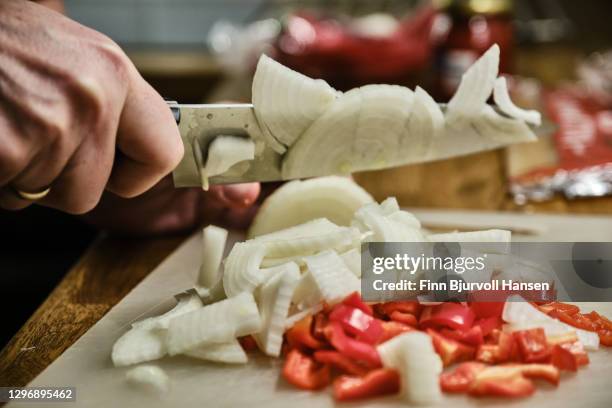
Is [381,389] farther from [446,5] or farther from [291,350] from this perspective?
[446,5]

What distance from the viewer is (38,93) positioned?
3.14ft

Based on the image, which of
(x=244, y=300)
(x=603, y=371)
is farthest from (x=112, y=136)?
(x=603, y=371)

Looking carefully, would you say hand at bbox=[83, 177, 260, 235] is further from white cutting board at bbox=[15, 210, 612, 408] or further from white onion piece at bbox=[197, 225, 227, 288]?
white cutting board at bbox=[15, 210, 612, 408]

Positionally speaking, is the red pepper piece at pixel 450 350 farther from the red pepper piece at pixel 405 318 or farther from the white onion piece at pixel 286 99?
the white onion piece at pixel 286 99

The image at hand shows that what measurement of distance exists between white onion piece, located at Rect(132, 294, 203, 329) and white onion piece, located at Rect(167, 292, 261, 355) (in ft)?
0.12

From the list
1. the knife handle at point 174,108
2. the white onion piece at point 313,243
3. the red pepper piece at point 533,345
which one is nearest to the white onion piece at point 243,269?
the white onion piece at point 313,243

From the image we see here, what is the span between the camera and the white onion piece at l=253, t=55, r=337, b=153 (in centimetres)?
122

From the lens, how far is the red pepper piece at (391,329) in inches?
42.9

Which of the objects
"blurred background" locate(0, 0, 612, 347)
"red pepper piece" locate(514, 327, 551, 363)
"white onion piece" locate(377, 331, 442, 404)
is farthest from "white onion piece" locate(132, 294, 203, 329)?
"blurred background" locate(0, 0, 612, 347)

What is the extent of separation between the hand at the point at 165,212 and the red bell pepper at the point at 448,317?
1.84 feet

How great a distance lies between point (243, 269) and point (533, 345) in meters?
0.44

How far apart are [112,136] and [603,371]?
0.76 m

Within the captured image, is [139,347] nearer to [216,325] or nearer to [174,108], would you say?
[216,325]

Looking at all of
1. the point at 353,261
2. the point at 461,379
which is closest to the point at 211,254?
the point at 353,261
